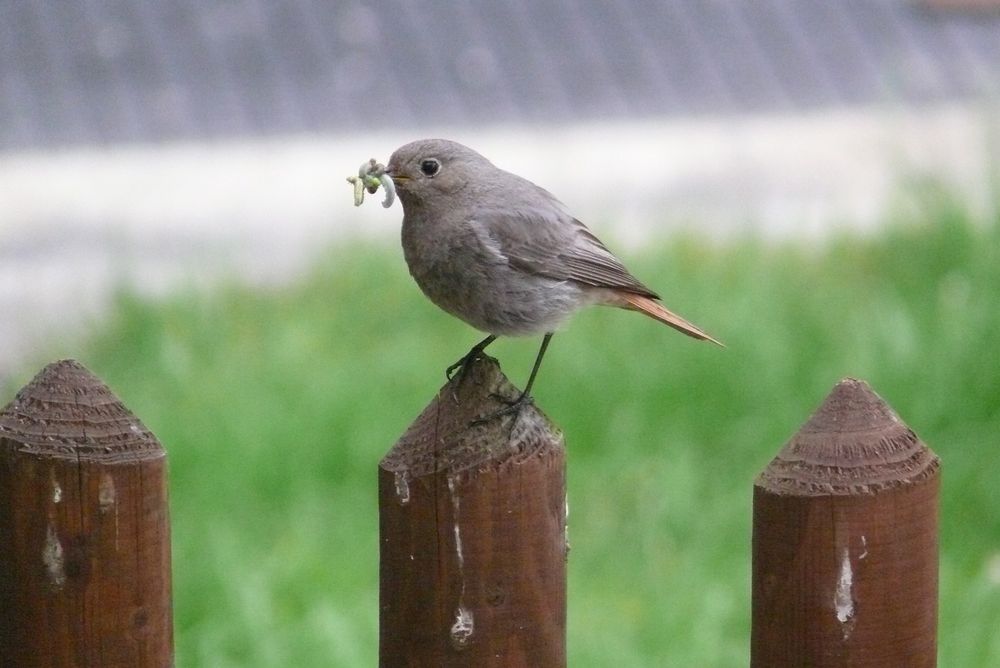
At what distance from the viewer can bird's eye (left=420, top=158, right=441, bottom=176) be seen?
11.0 feet

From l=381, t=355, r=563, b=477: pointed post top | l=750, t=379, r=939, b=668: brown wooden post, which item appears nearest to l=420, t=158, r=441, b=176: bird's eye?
l=381, t=355, r=563, b=477: pointed post top

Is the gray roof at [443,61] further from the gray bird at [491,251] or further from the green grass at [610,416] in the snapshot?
the gray bird at [491,251]

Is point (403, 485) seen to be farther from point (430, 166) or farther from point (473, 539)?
point (430, 166)

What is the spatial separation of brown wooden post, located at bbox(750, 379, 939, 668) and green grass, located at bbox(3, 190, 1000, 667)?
1.77 meters

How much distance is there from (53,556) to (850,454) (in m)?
1.14

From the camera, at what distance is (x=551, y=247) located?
3.53m

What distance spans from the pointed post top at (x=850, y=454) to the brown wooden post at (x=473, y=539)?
0.33 metres

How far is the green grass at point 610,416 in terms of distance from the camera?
4180 mm

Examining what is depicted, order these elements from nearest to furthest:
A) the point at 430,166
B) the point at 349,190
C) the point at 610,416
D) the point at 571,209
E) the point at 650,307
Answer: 1. the point at 430,166
2. the point at 650,307
3. the point at 610,416
4. the point at 571,209
5. the point at 349,190

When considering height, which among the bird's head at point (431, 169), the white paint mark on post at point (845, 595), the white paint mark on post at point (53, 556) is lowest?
the white paint mark on post at point (845, 595)

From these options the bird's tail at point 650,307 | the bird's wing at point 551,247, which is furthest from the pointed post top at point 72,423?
the bird's tail at point 650,307

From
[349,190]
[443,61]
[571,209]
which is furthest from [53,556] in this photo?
[443,61]

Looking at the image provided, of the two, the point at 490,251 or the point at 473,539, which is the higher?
the point at 490,251

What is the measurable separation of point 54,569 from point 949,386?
3436 mm
